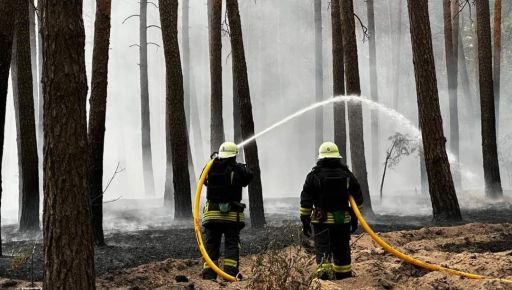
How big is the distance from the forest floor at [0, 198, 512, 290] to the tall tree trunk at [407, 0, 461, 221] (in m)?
0.60

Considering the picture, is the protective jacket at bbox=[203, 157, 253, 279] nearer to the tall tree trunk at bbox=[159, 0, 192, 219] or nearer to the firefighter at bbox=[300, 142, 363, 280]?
the firefighter at bbox=[300, 142, 363, 280]

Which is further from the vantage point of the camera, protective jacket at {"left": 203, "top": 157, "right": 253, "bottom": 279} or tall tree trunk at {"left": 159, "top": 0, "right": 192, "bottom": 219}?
tall tree trunk at {"left": 159, "top": 0, "right": 192, "bottom": 219}

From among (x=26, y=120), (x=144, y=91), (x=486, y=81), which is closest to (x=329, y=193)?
(x=26, y=120)

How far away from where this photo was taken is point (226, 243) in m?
6.46

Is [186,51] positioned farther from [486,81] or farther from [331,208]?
[331,208]

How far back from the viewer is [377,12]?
5216 cm

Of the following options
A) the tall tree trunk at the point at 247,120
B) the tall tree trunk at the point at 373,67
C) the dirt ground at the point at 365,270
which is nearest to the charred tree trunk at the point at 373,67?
the tall tree trunk at the point at 373,67

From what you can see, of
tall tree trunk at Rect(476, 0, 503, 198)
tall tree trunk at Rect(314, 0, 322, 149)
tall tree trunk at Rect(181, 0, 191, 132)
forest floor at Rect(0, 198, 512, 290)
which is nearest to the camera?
forest floor at Rect(0, 198, 512, 290)

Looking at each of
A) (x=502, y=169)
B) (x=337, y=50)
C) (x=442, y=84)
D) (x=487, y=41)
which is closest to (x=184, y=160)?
(x=337, y=50)

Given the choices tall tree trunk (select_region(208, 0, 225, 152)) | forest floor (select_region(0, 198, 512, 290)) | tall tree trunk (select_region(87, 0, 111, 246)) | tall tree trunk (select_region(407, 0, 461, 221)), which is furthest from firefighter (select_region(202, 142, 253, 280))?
tall tree trunk (select_region(208, 0, 225, 152))

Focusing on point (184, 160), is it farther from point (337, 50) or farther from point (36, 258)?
point (337, 50)

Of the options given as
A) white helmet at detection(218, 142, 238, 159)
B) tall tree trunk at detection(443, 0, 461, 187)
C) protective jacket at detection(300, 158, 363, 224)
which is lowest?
protective jacket at detection(300, 158, 363, 224)

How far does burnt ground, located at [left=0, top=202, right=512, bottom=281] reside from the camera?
684cm

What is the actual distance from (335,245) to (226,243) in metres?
1.34
